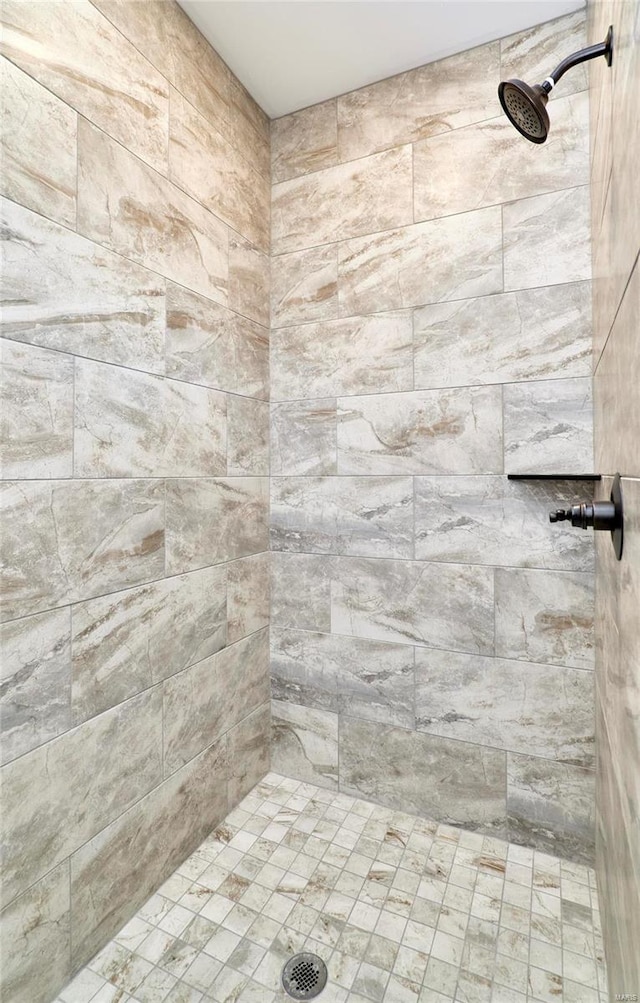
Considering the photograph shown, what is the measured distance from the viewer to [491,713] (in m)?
1.59

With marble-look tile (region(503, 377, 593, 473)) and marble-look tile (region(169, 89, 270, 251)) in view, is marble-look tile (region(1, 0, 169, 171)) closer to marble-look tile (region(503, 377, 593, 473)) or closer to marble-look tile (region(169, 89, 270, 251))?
marble-look tile (region(169, 89, 270, 251))

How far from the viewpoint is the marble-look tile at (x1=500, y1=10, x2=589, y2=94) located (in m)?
1.47

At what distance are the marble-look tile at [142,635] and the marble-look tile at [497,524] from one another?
72 centimetres

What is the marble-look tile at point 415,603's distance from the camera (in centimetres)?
161

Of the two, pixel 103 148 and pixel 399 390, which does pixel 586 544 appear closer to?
pixel 399 390

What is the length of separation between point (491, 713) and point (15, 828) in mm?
1303

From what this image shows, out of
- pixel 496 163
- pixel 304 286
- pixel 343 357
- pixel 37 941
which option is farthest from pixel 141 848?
pixel 496 163

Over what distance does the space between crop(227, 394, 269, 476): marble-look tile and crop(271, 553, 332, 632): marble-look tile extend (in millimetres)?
369

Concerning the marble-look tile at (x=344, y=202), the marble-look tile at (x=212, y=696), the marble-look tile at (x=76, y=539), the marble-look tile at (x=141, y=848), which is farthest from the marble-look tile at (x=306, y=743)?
the marble-look tile at (x=344, y=202)

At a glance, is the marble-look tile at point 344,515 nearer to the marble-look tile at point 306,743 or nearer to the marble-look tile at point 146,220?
the marble-look tile at point 306,743

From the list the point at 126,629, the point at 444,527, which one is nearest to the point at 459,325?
the point at 444,527

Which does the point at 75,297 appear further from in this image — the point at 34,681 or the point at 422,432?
the point at 422,432

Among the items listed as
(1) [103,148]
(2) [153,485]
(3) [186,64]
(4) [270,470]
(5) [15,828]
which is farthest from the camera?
(4) [270,470]

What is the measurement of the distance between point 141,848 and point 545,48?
2.60 metres
